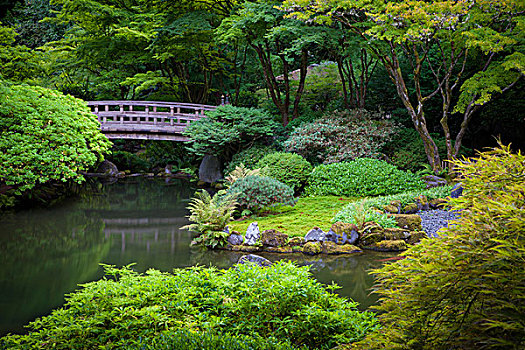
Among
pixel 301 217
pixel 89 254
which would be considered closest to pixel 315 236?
pixel 301 217

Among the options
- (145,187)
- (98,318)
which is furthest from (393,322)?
(145,187)

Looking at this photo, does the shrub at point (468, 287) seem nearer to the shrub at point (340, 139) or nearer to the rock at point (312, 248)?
the rock at point (312, 248)

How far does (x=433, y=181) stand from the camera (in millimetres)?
10273

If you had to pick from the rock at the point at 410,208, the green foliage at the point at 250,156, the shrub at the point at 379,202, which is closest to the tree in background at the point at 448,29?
the shrub at the point at 379,202

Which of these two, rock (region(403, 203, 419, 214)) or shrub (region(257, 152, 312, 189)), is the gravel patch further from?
shrub (region(257, 152, 312, 189))

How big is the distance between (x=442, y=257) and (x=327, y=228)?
573cm

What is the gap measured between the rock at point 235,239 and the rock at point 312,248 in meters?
1.17

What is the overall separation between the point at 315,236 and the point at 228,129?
694cm

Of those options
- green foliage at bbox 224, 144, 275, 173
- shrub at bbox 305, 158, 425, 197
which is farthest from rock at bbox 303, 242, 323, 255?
green foliage at bbox 224, 144, 275, 173

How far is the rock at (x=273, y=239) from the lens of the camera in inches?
271

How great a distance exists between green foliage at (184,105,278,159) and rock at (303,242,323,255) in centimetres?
672

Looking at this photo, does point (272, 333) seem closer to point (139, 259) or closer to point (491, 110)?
point (139, 259)

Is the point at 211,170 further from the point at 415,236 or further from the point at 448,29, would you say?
the point at 415,236

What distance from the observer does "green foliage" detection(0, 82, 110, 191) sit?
30.8ft
